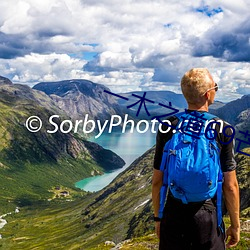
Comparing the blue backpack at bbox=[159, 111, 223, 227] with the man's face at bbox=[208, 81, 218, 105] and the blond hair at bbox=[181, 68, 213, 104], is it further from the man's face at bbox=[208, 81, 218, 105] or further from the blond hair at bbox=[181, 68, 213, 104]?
the blond hair at bbox=[181, 68, 213, 104]

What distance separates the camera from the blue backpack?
10094mm

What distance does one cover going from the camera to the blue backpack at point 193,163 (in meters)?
10.1

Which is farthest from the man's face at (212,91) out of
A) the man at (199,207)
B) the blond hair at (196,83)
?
the blond hair at (196,83)

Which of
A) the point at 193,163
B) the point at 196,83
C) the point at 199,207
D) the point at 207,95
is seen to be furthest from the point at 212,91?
the point at 199,207

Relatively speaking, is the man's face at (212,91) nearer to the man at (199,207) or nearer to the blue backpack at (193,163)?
the man at (199,207)

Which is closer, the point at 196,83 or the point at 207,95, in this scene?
the point at 196,83

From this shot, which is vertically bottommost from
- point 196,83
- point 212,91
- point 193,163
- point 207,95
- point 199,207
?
point 199,207

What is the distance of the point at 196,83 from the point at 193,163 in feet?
7.68

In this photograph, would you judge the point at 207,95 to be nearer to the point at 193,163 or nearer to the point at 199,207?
the point at 193,163

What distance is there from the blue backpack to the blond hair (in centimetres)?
70

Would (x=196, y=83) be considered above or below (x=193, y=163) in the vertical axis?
above

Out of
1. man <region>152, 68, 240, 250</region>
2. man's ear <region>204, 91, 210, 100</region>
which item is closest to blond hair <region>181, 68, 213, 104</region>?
man <region>152, 68, 240, 250</region>

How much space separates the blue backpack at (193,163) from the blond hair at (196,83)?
0.70 meters

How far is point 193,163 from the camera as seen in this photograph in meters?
10.1
